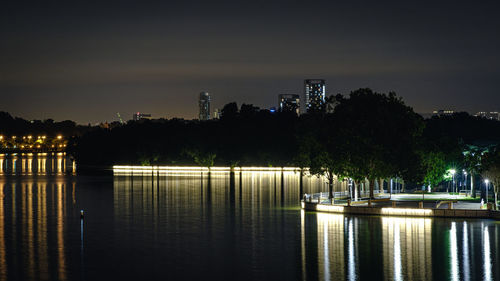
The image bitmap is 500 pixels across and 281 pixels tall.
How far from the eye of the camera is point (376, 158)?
5894cm

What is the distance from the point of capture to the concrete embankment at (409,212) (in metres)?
47.2

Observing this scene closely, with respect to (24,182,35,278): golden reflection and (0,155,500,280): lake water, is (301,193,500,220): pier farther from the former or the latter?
(24,182,35,278): golden reflection

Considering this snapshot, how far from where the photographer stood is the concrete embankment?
47.2 meters

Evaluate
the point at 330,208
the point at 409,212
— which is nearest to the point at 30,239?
the point at 330,208

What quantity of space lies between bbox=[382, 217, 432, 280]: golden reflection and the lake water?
5 cm

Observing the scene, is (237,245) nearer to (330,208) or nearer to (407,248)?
(407,248)

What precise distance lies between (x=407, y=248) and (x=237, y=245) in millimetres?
9002

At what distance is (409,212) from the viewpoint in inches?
1938

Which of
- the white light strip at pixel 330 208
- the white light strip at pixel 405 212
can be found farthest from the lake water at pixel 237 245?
the white light strip at pixel 405 212

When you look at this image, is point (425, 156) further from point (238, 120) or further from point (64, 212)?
point (238, 120)

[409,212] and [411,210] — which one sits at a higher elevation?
[411,210]

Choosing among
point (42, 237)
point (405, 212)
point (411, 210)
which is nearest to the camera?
point (42, 237)

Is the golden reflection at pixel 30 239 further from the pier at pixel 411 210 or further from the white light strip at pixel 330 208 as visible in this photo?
the white light strip at pixel 330 208

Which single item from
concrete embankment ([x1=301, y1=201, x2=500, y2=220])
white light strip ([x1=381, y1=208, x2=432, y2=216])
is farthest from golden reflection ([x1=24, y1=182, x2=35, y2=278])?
white light strip ([x1=381, y1=208, x2=432, y2=216])
